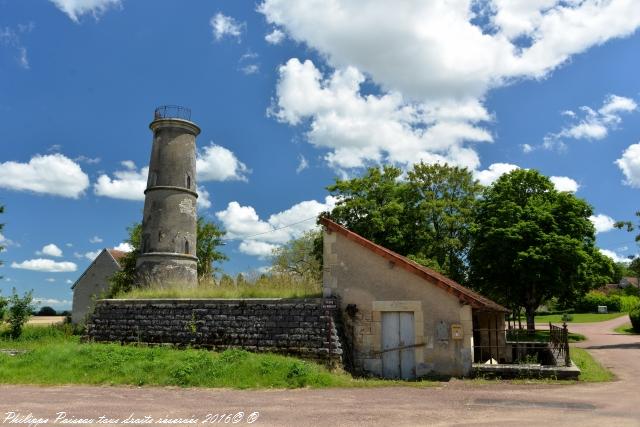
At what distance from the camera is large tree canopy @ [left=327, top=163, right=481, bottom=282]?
3200 centimetres

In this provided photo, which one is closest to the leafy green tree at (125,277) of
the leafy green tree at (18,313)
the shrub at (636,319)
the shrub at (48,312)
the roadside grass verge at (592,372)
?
the leafy green tree at (18,313)

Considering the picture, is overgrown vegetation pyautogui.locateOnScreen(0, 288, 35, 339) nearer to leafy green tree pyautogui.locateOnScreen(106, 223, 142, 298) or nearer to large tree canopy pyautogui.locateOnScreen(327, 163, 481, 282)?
leafy green tree pyautogui.locateOnScreen(106, 223, 142, 298)

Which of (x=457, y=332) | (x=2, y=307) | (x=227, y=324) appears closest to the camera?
(x=457, y=332)

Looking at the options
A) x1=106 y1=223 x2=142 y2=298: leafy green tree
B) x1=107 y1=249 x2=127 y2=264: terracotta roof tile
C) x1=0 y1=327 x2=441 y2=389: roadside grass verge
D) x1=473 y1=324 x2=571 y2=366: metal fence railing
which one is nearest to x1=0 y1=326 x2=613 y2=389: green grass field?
x1=0 y1=327 x2=441 y2=389: roadside grass verge

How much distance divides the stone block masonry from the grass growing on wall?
1.99 ft

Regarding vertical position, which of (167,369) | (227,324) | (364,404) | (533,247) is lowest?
(364,404)

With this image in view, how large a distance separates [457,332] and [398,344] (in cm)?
166

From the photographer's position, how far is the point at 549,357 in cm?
1490

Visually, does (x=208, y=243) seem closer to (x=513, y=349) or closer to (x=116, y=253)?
(x=116, y=253)

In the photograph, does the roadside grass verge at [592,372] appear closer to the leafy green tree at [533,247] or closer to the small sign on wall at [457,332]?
the small sign on wall at [457,332]

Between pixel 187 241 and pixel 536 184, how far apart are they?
2042cm

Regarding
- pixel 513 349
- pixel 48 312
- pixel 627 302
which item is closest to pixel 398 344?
pixel 513 349

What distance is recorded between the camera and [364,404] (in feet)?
31.1

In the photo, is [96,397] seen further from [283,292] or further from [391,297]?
[391,297]
